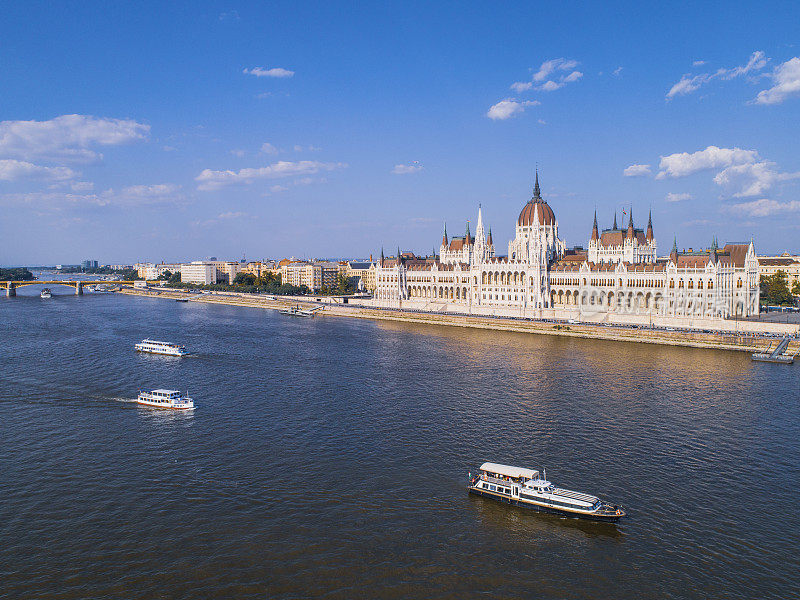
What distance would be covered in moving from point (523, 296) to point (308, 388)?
261ft

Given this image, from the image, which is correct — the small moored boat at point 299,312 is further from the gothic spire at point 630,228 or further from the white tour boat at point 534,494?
the white tour boat at point 534,494

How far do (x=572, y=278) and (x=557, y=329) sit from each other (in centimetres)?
2457

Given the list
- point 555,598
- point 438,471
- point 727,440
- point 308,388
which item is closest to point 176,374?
point 308,388

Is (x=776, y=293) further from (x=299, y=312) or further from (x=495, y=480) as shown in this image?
(x=495, y=480)

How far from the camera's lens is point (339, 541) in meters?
25.2

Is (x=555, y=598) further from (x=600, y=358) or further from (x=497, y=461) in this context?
(x=600, y=358)

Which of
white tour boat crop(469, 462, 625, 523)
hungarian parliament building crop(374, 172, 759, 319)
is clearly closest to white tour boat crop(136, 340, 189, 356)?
white tour boat crop(469, 462, 625, 523)

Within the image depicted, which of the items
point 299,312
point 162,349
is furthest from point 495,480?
point 299,312

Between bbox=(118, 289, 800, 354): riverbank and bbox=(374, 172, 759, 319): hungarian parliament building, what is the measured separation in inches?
367

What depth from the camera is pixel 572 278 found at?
11575cm

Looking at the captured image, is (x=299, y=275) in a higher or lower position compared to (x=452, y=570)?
higher

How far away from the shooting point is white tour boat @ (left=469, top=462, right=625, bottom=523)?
27.3 m

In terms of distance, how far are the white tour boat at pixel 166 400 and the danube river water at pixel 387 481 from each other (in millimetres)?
981

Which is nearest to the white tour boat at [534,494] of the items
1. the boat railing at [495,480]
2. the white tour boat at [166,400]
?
the boat railing at [495,480]
